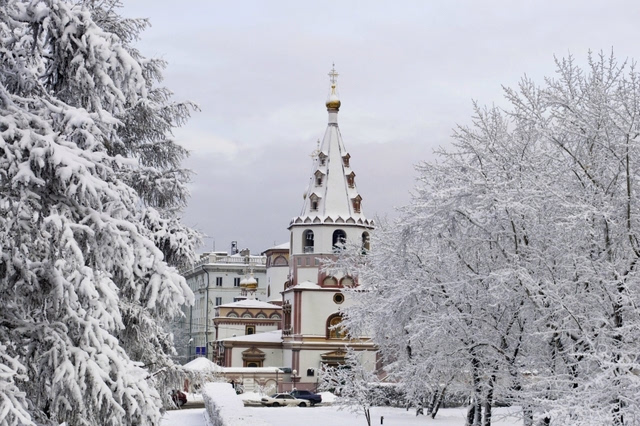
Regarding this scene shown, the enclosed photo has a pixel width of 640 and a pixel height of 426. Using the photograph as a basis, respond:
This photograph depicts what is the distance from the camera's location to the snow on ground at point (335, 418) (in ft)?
103

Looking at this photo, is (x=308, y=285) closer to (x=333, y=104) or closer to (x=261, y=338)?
(x=261, y=338)

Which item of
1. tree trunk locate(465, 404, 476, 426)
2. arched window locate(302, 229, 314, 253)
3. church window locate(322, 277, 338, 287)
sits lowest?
tree trunk locate(465, 404, 476, 426)

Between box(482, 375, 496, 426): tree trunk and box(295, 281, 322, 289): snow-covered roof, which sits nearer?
box(482, 375, 496, 426): tree trunk

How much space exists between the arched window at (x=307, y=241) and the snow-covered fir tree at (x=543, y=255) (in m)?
41.8

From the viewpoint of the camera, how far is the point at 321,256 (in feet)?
201

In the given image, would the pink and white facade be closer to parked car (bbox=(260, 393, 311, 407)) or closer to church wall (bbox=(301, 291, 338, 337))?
church wall (bbox=(301, 291, 338, 337))

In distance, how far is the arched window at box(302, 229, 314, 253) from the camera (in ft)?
204

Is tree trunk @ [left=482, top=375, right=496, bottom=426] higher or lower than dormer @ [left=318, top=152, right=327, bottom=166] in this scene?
lower

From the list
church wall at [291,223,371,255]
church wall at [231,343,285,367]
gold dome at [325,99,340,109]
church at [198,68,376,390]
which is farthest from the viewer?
church wall at [231,343,285,367]

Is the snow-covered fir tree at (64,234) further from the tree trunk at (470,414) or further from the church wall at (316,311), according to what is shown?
the church wall at (316,311)

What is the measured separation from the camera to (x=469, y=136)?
59.1 ft

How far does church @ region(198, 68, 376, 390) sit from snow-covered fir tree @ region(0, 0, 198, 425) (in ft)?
162

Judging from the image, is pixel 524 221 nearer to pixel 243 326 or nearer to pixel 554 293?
pixel 554 293

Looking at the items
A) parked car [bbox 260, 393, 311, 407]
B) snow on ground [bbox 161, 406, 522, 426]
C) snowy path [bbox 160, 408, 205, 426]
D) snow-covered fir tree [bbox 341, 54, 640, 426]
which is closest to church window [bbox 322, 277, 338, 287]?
parked car [bbox 260, 393, 311, 407]
